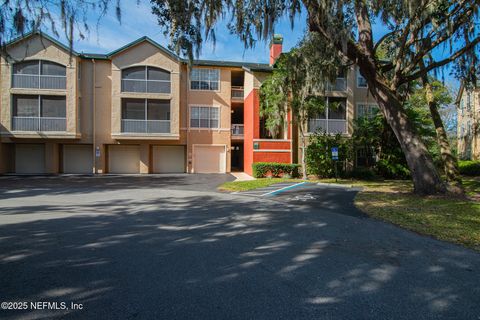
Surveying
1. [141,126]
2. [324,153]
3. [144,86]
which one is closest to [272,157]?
[324,153]

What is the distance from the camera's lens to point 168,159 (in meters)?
24.6

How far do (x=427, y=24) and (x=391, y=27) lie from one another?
3.96 feet

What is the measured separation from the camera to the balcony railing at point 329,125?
67.1ft

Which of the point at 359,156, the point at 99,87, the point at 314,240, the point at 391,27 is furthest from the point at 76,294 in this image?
the point at 99,87

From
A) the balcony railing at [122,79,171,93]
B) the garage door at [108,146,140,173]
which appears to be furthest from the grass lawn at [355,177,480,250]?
the garage door at [108,146,140,173]

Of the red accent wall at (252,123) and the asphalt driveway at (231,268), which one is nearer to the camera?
the asphalt driveway at (231,268)

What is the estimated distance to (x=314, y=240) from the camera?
17.7 feet

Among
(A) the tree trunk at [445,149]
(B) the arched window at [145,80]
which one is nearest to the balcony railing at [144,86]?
(B) the arched window at [145,80]

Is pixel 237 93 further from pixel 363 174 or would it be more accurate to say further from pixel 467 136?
pixel 467 136

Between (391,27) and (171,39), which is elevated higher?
(391,27)

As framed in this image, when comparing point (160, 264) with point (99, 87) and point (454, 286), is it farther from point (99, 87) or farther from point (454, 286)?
point (99, 87)

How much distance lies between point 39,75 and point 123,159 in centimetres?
880

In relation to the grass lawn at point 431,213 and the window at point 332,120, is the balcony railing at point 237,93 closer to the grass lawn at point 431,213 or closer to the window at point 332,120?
the window at point 332,120

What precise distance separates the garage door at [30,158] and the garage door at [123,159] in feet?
17.8
